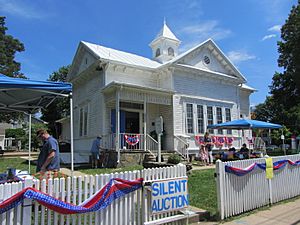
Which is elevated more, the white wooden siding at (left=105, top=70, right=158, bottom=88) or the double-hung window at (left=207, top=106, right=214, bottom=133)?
the white wooden siding at (left=105, top=70, right=158, bottom=88)

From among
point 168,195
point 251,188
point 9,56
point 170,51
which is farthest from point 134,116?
point 9,56

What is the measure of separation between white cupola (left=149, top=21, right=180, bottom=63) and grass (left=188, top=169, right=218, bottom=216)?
13.2 meters

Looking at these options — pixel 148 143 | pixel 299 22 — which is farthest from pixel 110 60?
pixel 299 22

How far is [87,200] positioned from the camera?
→ 380cm

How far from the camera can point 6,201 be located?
3.11 m

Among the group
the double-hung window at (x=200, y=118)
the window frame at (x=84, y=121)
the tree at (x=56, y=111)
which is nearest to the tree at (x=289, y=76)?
the double-hung window at (x=200, y=118)

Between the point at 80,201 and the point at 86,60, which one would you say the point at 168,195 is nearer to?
the point at 80,201

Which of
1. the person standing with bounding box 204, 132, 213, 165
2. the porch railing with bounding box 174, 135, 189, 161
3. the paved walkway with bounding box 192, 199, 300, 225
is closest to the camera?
the paved walkway with bounding box 192, 199, 300, 225

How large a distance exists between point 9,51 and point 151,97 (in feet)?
91.7

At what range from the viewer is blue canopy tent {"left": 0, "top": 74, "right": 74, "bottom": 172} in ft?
18.1

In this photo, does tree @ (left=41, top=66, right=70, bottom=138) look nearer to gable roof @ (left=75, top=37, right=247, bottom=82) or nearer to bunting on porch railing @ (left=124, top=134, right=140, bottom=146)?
gable roof @ (left=75, top=37, right=247, bottom=82)

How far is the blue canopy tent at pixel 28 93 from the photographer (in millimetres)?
5512

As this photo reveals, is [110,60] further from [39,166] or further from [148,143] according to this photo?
[39,166]

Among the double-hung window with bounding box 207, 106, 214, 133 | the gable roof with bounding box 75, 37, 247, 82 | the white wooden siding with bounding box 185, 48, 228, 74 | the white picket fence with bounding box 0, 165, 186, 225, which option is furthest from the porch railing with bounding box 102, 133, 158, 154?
the white picket fence with bounding box 0, 165, 186, 225
